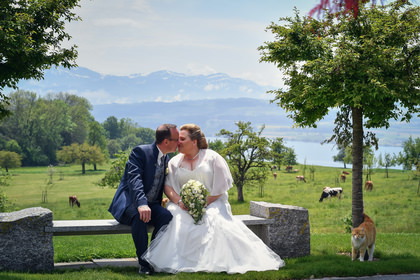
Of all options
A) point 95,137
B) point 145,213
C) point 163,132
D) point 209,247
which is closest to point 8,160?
point 95,137

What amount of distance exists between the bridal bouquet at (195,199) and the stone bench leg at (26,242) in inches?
80.9

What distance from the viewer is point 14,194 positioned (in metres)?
55.7

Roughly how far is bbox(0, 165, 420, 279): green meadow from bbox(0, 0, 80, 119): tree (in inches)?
159

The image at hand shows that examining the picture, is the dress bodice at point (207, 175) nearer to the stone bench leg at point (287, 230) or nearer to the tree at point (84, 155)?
the stone bench leg at point (287, 230)

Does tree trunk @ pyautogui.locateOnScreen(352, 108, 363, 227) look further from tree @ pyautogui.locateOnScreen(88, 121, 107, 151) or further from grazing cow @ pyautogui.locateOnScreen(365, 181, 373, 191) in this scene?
tree @ pyautogui.locateOnScreen(88, 121, 107, 151)

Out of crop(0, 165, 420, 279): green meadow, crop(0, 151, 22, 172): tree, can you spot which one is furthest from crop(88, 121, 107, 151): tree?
crop(0, 151, 22, 172): tree

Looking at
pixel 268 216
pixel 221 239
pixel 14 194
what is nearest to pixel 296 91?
pixel 268 216

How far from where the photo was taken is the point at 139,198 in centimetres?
733

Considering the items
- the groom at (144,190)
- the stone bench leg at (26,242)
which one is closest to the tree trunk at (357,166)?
the groom at (144,190)

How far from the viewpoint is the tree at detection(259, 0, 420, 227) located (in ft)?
29.3

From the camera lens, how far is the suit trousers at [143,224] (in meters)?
7.38

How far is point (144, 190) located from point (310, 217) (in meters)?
22.8

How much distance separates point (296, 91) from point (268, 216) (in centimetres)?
278

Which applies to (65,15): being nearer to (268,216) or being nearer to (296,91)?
(296,91)
